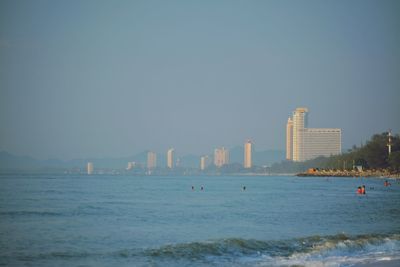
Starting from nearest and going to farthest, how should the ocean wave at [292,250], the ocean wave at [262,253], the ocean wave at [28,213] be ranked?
the ocean wave at [262,253], the ocean wave at [292,250], the ocean wave at [28,213]

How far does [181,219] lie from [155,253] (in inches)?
528

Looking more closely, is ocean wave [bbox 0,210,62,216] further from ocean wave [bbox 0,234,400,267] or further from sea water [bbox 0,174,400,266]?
ocean wave [bbox 0,234,400,267]

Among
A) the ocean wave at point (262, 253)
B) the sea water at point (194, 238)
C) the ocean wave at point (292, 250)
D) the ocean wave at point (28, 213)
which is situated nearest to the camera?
the ocean wave at point (262, 253)

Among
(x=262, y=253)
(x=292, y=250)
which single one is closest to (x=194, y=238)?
(x=262, y=253)

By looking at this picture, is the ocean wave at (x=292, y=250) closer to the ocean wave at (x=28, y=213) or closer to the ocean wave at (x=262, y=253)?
the ocean wave at (x=262, y=253)

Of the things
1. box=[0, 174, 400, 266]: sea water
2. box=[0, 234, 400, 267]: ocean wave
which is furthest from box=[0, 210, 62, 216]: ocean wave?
box=[0, 234, 400, 267]: ocean wave

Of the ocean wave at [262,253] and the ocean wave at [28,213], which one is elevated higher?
the ocean wave at [28,213]

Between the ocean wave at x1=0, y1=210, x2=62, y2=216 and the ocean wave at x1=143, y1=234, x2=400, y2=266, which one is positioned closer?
the ocean wave at x1=143, y1=234, x2=400, y2=266

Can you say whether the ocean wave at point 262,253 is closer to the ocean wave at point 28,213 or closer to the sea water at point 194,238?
the sea water at point 194,238

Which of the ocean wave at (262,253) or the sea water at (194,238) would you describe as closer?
the ocean wave at (262,253)

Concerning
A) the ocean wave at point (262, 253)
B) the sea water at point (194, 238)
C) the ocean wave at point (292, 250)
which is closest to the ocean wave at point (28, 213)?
the sea water at point (194, 238)

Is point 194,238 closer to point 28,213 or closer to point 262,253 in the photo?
point 262,253

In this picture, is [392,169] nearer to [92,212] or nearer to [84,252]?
[92,212]

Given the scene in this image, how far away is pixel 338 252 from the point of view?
21.4 m
